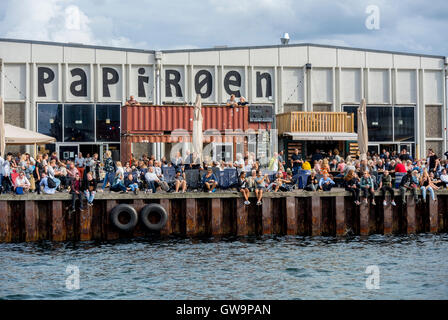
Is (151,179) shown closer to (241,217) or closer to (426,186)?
(241,217)

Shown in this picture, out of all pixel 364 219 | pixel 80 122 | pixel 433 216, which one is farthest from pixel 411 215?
pixel 80 122

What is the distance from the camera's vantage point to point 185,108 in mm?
38438

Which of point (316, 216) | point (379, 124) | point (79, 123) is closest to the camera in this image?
point (316, 216)

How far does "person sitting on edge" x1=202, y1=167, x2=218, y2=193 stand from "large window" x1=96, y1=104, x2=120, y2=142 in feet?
53.9

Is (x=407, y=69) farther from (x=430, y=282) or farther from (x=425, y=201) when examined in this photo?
(x=430, y=282)

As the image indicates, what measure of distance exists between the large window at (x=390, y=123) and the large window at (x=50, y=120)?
17.2 metres

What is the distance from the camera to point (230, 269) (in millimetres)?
21016

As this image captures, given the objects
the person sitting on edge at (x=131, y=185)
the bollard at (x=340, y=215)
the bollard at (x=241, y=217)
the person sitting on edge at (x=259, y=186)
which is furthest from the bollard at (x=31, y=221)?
the bollard at (x=340, y=215)

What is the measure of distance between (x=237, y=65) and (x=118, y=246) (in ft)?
68.9

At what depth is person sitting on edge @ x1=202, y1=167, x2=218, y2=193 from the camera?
26.4m

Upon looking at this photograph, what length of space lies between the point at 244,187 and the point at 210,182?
4.17 ft

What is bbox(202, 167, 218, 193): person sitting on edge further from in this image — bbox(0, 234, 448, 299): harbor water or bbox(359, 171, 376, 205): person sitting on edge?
bbox(359, 171, 376, 205): person sitting on edge

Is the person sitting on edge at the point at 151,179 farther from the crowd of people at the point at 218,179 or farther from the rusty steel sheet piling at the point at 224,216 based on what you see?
the rusty steel sheet piling at the point at 224,216
